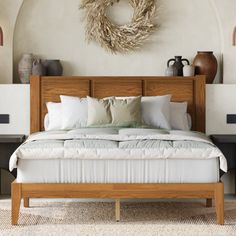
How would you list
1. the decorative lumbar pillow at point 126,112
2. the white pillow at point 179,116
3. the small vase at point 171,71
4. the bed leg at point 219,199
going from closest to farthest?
1. the bed leg at point 219,199
2. the decorative lumbar pillow at point 126,112
3. the white pillow at point 179,116
4. the small vase at point 171,71

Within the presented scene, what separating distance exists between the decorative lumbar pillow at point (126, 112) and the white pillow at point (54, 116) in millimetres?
552

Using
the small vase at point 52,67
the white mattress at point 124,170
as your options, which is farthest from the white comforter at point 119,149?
the small vase at point 52,67

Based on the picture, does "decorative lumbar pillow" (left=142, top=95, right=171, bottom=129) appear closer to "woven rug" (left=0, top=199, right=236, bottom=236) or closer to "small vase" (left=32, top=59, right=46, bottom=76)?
"woven rug" (left=0, top=199, right=236, bottom=236)

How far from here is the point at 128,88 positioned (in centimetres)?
642

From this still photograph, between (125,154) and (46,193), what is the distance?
702 mm

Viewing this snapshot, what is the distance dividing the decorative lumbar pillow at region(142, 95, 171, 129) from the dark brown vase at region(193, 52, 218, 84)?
0.57 metres

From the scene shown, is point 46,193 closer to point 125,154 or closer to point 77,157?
point 77,157

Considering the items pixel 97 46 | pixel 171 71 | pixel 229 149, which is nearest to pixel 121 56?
pixel 97 46

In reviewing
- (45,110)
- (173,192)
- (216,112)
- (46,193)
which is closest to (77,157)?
(46,193)

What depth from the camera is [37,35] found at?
6.68m

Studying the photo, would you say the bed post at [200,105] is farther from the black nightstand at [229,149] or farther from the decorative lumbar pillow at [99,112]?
the decorative lumbar pillow at [99,112]

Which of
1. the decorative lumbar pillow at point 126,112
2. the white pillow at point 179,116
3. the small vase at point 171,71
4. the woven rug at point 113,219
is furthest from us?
the small vase at point 171,71

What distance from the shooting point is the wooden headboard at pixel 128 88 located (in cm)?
640

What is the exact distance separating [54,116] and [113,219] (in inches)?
56.1
